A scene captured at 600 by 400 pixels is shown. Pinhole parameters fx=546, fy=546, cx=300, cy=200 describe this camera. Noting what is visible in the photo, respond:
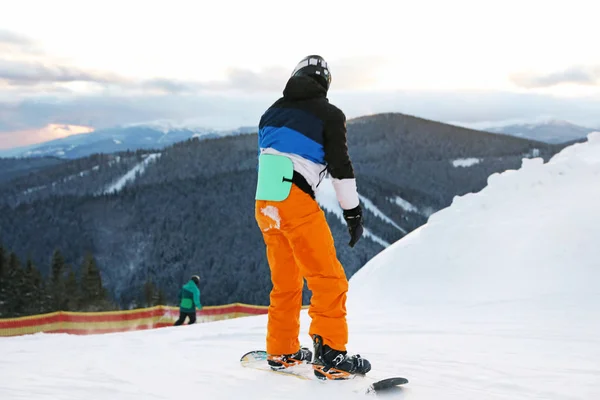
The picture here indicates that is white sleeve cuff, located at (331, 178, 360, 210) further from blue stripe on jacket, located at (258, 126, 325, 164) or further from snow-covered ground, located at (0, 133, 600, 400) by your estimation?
snow-covered ground, located at (0, 133, 600, 400)

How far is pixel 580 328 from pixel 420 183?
13067 centimetres

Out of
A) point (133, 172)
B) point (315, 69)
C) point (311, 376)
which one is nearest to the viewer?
point (311, 376)

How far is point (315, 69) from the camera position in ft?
12.0

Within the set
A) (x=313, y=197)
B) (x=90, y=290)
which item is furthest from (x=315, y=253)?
(x=90, y=290)

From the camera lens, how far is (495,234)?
8586 mm

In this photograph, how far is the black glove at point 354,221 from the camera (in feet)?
11.7

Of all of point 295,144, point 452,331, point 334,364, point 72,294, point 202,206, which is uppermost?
point 295,144

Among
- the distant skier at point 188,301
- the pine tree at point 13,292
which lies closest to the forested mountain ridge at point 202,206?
the pine tree at point 13,292

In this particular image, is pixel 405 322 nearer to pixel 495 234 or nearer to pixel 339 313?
pixel 339 313

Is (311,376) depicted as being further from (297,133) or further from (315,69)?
(315,69)

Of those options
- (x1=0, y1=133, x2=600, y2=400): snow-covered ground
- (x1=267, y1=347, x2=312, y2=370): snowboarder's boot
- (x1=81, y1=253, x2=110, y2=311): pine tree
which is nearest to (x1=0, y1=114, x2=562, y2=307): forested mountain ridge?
(x1=81, y1=253, x2=110, y2=311): pine tree

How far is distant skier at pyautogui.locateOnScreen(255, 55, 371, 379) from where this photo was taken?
3.41 metres

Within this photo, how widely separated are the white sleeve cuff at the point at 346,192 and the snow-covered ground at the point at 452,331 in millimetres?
1111

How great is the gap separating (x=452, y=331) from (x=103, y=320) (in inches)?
697
